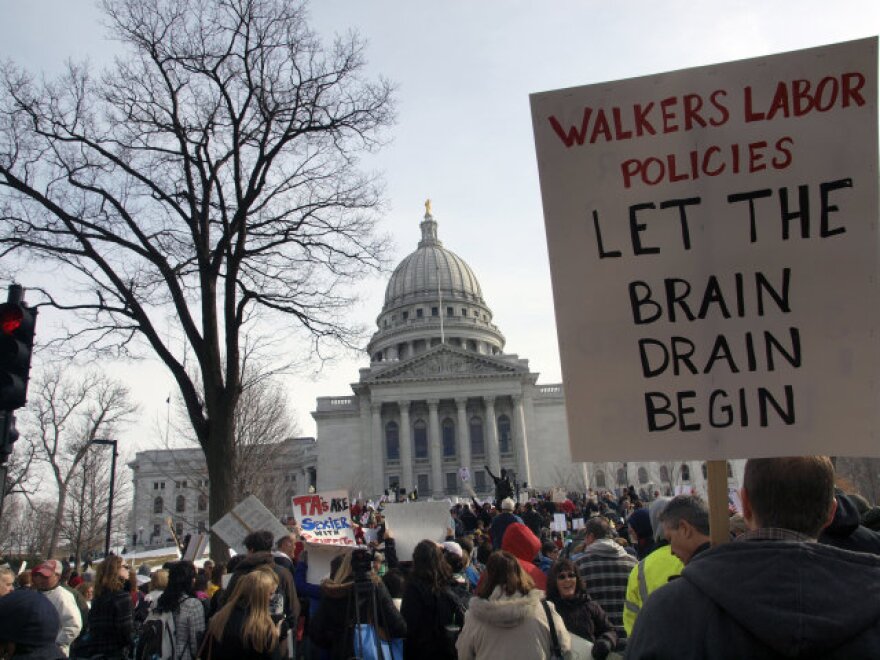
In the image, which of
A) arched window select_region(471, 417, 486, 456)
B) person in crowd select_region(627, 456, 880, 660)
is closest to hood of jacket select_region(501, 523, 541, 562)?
person in crowd select_region(627, 456, 880, 660)

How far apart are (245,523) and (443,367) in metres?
66.2

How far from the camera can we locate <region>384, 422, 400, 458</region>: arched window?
249 ft

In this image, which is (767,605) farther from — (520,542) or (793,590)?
(520,542)

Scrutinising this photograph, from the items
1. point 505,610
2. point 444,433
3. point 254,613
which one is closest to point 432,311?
point 444,433

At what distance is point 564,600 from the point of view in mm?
5422

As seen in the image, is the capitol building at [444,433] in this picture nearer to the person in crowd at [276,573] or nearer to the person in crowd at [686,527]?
the person in crowd at [276,573]

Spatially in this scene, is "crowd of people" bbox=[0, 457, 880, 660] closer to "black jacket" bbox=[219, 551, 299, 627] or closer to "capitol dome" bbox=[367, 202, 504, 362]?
"black jacket" bbox=[219, 551, 299, 627]

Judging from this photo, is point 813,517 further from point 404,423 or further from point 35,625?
point 404,423

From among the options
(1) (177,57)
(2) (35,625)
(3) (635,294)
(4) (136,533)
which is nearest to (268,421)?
(1) (177,57)

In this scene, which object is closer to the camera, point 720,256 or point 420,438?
point 720,256

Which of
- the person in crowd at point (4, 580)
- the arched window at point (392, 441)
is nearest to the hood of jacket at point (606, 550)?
the person in crowd at point (4, 580)

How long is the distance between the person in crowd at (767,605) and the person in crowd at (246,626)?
3.62 m

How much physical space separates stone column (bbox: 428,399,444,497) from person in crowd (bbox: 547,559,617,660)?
6802 centimetres

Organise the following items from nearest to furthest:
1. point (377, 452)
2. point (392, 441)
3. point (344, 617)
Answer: point (344, 617) → point (377, 452) → point (392, 441)
